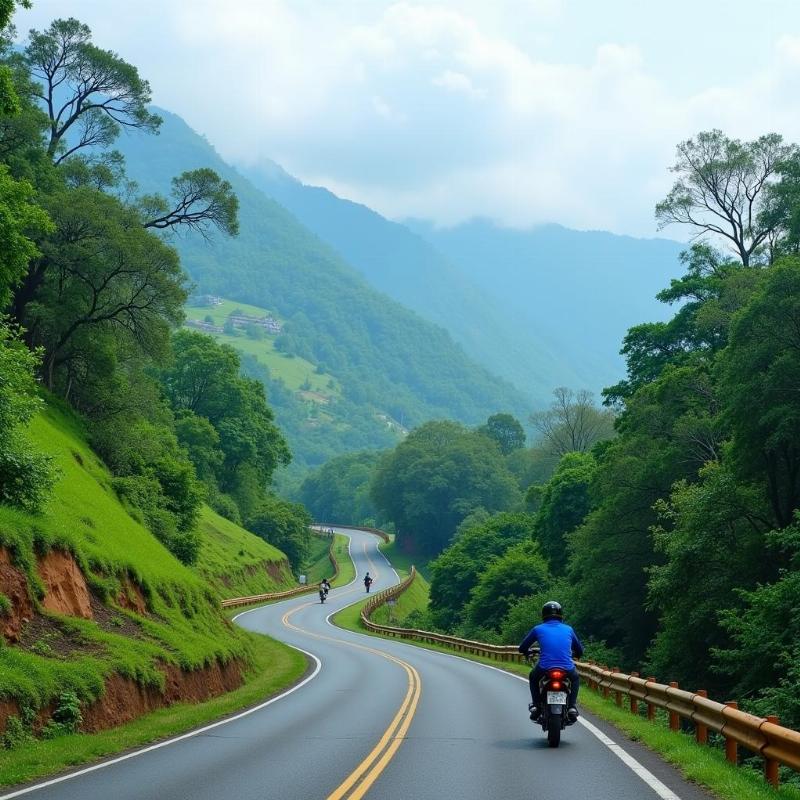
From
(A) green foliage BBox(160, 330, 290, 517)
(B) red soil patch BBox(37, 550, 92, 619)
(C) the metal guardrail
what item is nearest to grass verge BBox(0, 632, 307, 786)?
(B) red soil patch BBox(37, 550, 92, 619)

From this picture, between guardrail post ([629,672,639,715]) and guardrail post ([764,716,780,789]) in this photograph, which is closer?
guardrail post ([764,716,780,789])

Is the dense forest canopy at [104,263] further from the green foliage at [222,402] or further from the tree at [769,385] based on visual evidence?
the green foliage at [222,402]

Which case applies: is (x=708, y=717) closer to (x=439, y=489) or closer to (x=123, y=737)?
(x=123, y=737)

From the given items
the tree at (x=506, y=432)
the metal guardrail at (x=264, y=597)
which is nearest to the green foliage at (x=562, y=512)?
the metal guardrail at (x=264, y=597)

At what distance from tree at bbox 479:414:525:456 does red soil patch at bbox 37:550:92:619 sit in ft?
514

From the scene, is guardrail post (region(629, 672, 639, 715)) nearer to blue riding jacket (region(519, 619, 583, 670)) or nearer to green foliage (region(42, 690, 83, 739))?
blue riding jacket (region(519, 619, 583, 670))

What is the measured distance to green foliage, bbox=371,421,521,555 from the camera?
460ft

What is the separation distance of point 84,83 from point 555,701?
37883 millimetres

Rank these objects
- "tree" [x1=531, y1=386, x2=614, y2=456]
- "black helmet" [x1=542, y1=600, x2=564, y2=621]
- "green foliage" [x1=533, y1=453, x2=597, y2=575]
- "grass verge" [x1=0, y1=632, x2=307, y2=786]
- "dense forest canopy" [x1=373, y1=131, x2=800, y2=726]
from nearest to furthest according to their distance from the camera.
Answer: "grass verge" [x1=0, y1=632, x2=307, y2=786], "black helmet" [x1=542, y1=600, x2=564, y2=621], "dense forest canopy" [x1=373, y1=131, x2=800, y2=726], "green foliage" [x1=533, y1=453, x2=597, y2=575], "tree" [x1=531, y1=386, x2=614, y2=456]

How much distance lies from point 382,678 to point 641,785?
782 inches

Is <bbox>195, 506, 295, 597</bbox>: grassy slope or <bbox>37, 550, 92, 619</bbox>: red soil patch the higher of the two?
<bbox>37, 550, 92, 619</bbox>: red soil patch

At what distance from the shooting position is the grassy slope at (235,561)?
216 ft

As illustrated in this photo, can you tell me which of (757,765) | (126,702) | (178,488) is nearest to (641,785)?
(757,765)

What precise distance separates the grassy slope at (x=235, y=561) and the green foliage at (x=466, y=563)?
14.2m
